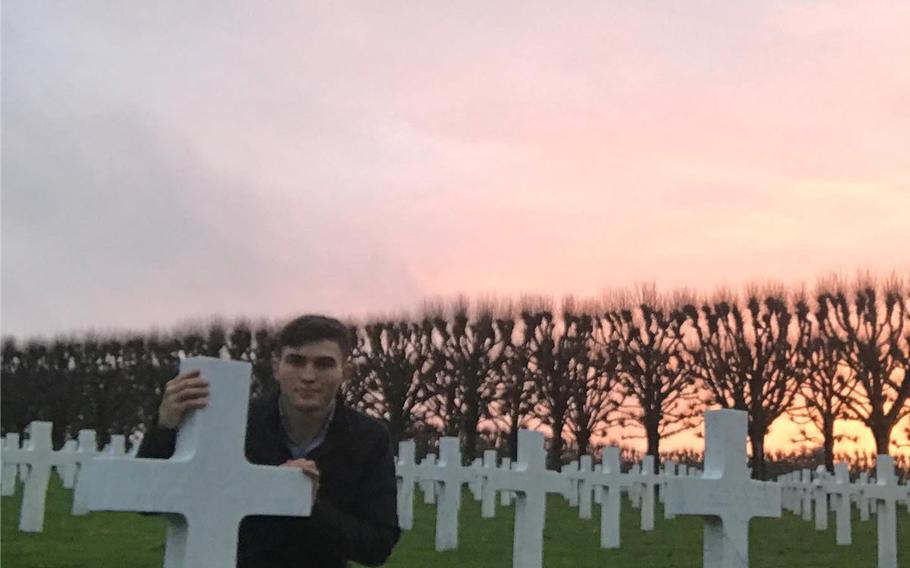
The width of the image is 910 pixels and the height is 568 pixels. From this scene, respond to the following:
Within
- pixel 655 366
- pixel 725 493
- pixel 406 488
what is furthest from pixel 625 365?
pixel 725 493

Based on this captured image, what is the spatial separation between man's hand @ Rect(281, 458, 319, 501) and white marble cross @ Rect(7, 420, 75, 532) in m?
10.4

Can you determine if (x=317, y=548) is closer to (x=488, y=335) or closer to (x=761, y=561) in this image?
(x=761, y=561)

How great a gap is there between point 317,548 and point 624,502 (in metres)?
21.9

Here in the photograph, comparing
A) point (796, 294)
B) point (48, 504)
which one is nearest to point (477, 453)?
point (796, 294)

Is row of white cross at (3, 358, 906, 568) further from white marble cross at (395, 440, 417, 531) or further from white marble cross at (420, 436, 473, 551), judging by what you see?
white marble cross at (395, 440, 417, 531)

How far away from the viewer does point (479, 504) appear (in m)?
20.2

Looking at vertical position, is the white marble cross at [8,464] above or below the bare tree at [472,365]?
below

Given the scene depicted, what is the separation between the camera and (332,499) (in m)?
3.25

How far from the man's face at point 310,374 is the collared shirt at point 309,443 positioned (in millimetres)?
75

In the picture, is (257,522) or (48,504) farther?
(48,504)

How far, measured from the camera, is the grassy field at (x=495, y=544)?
1049cm

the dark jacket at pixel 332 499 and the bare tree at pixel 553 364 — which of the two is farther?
the bare tree at pixel 553 364

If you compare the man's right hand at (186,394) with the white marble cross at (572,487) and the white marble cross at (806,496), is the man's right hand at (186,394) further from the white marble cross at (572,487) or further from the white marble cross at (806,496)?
the white marble cross at (806,496)

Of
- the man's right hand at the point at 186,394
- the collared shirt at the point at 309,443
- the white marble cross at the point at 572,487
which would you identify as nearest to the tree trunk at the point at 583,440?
the white marble cross at the point at 572,487
